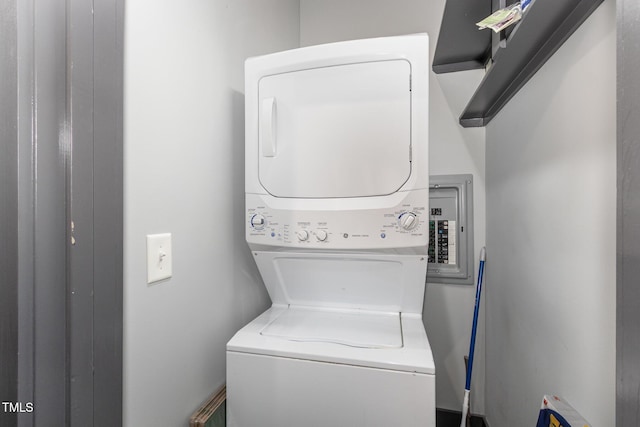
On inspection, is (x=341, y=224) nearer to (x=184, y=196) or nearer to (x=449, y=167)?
(x=184, y=196)

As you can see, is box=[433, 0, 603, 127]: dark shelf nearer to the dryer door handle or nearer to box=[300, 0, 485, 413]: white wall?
box=[300, 0, 485, 413]: white wall

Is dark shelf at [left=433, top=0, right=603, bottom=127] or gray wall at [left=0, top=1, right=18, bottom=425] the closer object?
gray wall at [left=0, top=1, right=18, bottom=425]

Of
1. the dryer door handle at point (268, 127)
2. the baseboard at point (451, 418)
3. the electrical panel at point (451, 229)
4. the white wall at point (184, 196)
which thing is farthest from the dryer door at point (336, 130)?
the baseboard at point (451, 418)

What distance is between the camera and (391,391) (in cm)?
101

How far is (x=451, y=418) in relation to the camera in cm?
193

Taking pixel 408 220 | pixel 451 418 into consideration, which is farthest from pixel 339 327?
pixel 451 418

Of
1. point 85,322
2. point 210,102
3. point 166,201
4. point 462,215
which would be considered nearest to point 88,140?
point 166,201

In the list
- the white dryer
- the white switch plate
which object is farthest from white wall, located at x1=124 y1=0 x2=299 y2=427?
the white dryer

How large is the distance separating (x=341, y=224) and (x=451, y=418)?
1.66m

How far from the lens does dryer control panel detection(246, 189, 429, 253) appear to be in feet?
3.84

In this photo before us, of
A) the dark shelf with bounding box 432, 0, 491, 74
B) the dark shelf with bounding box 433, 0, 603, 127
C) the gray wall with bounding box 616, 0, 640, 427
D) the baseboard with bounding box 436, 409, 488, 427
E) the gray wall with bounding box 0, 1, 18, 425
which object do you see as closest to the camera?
the gray wall with bounding box 616, 0, 640, 427

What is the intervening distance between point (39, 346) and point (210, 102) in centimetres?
102

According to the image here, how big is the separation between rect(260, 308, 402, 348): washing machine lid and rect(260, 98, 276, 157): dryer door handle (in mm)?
771

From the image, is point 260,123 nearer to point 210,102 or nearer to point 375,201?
point 210,102
